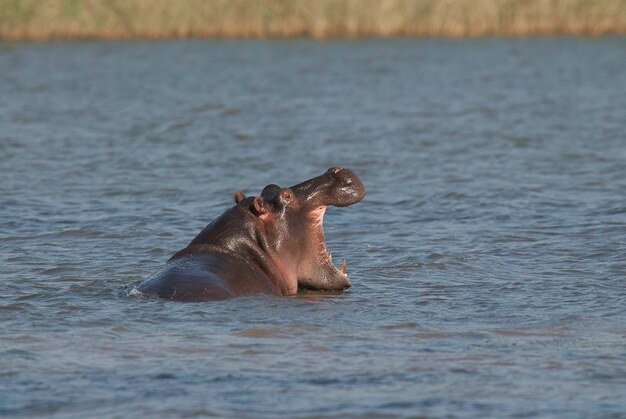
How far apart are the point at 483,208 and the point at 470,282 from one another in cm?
311

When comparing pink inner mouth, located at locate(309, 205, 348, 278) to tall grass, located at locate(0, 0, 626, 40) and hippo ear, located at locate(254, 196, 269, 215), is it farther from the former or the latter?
tall grass, located at locate(0, 0, 626, 40)

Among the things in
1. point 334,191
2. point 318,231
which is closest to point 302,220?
point 318,231

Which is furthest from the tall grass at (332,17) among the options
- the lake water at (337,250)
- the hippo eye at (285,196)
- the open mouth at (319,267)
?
the hippo eye at (285,196)

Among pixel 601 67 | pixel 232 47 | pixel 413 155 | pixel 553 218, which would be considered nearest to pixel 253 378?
pixel 553 218

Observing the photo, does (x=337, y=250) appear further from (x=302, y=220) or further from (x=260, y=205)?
(x=260, y=205)

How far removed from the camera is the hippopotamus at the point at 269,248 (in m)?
6.95

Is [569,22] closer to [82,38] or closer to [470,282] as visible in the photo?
[82,38]

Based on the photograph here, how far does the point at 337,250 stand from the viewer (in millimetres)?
9180

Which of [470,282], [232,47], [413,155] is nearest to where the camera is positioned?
[470,282]

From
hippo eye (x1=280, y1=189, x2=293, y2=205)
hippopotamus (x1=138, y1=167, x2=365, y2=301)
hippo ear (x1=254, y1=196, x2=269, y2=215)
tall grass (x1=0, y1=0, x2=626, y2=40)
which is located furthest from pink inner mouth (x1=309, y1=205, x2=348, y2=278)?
tall grass (x1=0, y1=0, x2=626, y2=40)

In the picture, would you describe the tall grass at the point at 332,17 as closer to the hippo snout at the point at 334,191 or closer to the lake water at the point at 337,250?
the lake water at the point at 337,250

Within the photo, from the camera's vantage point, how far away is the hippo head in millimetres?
7164

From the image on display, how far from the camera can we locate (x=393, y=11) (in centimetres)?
3159

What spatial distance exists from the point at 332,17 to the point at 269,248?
981 inches
